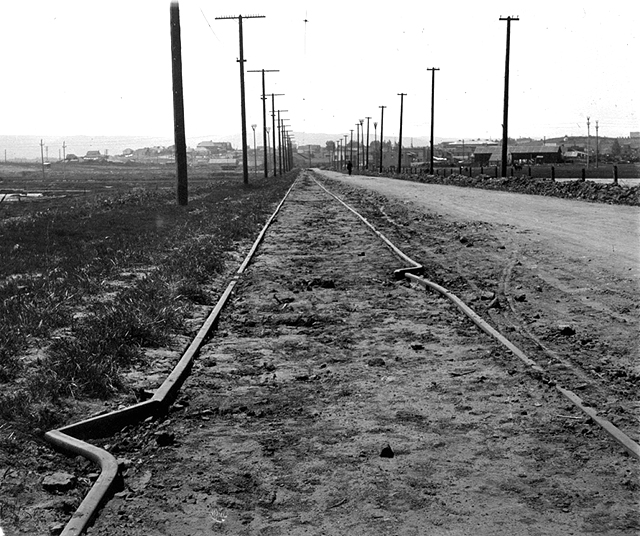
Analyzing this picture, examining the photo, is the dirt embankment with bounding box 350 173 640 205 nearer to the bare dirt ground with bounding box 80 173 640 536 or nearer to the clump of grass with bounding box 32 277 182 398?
the bare dirt ground with bounding box 80 173 640 536

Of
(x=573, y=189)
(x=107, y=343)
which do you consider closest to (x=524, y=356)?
(x=107, y=343)

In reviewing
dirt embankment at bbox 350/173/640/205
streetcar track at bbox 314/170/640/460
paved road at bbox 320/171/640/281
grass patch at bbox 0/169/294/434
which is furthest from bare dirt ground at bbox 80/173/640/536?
dirt embankment at bbox 350/173/640/205

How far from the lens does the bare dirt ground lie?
429 centimetres

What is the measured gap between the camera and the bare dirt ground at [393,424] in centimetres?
429

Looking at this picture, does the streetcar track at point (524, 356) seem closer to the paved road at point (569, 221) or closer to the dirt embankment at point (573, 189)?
the paved road at point (569, 221)

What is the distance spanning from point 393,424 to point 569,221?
55.0 feet

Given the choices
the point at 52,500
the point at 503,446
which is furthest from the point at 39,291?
the point at 503,446

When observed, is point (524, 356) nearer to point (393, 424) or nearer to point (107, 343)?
point (393, 424)

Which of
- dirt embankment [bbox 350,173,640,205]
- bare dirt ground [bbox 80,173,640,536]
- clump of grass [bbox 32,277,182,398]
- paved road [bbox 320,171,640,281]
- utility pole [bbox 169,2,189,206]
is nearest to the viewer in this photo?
bare dirt ground [bbox 80,173,640,536]

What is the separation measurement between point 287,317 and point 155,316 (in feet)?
4.96

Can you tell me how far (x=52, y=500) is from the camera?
4.51m

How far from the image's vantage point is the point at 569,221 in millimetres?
21250

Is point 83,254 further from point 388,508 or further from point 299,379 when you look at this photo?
point 388,508

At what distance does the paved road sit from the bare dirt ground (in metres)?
2.61
